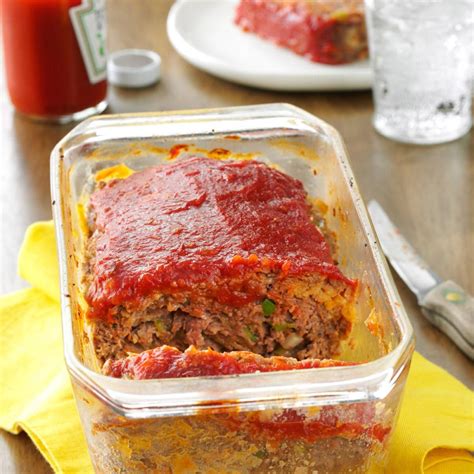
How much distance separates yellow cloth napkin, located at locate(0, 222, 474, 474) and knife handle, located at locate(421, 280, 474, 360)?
105mm

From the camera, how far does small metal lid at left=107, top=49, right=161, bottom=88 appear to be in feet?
10.7

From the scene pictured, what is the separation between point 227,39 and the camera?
3.43m

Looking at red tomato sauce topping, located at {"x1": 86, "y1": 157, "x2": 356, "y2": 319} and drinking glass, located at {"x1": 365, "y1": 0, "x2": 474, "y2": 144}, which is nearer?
red tomato sauce topping, located at {"x1": 86, "y1": 157, "x2": 356, "y2": 319}

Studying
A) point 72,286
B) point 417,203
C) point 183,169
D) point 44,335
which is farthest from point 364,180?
point 72,286

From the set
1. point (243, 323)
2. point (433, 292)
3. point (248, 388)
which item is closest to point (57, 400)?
point (243, 323)

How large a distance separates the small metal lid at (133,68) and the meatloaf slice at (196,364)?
6.16 ft

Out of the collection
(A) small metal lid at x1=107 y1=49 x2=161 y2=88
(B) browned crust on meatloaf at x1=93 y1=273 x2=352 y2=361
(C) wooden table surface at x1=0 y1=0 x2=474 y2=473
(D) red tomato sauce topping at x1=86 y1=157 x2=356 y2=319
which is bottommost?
(C) wooden table surface at x1=0 y1=0 x2=474 y2=473

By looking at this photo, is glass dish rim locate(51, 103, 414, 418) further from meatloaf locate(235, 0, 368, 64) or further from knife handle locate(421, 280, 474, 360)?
meatloaf locate(235, 0, 368, 64)

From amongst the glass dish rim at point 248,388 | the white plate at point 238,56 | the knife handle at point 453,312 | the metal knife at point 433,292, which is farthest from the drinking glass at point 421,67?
the glass dish rim at point 248,388

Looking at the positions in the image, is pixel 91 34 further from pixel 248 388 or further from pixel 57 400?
pixel 248 388

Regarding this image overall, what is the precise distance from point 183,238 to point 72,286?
0.79 ft

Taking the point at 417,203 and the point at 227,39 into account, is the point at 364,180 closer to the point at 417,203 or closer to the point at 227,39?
the point at 417,203

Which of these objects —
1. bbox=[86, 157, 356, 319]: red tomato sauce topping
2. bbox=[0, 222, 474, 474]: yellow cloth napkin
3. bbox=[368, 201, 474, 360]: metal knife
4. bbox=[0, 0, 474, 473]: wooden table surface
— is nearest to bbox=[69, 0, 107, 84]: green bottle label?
bbox=[0, 0, 474, 473]: wooden table surface

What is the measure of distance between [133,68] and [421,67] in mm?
995
